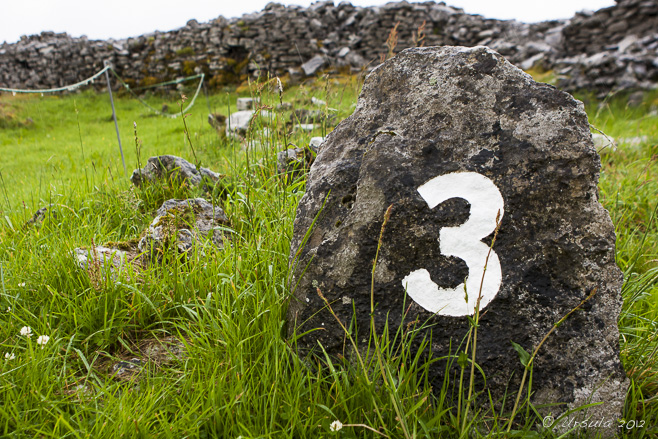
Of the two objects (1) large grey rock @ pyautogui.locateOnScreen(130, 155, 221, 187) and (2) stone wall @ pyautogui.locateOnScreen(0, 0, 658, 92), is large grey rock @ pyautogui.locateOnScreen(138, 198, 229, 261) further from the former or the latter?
(2) stone wall @ pyautogui.locateOnScreen(0, 0, 658, 92)

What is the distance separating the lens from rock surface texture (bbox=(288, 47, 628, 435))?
1.38 m

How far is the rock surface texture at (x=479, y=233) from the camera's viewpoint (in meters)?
1.38

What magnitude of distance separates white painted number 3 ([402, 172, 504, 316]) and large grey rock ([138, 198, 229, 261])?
3.92 feet

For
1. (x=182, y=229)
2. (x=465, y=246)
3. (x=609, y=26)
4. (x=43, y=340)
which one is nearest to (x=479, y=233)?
(x=465, y=246)

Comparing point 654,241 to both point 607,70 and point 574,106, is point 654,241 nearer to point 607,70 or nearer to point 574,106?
point 574,106

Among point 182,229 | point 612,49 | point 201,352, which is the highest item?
point 612,49

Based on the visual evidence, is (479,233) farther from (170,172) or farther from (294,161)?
(170,172)

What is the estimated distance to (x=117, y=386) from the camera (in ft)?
4.90

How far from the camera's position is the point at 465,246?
1.47 metres

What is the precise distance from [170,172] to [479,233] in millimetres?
2591

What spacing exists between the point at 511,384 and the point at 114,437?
133cm

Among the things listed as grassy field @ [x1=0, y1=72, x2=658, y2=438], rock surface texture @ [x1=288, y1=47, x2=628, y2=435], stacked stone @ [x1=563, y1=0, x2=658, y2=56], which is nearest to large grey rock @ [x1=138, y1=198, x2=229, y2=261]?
grassy field @ [x1=0, y1=72, x2=658, y2=438]

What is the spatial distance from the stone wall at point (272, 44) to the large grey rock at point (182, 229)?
9.92 metres

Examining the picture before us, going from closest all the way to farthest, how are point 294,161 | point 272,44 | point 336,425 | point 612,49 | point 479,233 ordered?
point 336,425 < point 479,233 < point 294,161 < point 612,49 < point 272,44
